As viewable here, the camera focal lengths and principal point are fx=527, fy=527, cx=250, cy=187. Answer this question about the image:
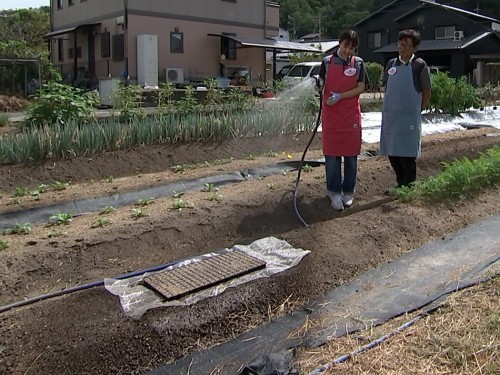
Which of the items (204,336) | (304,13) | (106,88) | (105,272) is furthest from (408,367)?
(304,13)

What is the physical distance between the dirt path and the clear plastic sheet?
55 mm

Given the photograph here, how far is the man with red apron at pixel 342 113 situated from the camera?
462 centimetres

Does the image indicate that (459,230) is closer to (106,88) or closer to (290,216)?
(290,216)

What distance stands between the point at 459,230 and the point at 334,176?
119 centimetres

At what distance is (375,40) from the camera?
40938mm

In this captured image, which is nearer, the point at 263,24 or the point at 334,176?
the point at 334,176

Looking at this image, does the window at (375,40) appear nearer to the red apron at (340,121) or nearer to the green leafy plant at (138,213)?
the red apron at (340,121)

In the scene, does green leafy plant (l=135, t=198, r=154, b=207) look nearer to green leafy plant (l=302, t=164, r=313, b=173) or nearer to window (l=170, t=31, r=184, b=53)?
green leafy plant (l=302, t=164, r=313, b=173)

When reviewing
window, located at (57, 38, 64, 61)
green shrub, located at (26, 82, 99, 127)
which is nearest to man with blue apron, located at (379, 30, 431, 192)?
green shrub, located at (26, 82, 99, 127)

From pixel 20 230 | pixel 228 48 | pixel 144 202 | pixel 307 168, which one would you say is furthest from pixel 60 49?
pixel 20 230

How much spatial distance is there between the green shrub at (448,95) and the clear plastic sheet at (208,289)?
28.5ft

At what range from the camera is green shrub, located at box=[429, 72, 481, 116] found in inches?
447

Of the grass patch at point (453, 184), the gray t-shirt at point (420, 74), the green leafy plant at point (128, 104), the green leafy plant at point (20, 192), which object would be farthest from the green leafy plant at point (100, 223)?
the green leafy plant at point (128, 104)

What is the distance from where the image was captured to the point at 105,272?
3512 millimetres
